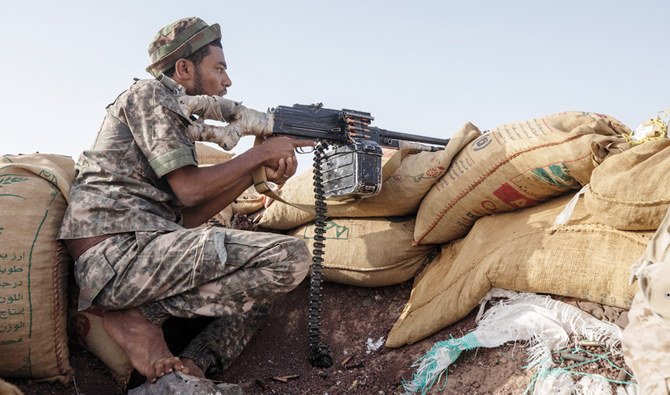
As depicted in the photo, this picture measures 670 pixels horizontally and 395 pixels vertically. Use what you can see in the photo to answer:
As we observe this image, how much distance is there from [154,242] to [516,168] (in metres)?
2.03

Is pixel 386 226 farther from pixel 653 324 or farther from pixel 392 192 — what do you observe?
pixel 653 324

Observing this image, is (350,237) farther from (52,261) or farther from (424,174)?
(52,261)

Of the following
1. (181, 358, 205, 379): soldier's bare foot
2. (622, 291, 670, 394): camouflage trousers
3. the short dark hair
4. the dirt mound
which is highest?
the short dark hair

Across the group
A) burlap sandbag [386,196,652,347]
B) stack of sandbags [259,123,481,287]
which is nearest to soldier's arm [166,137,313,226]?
stack of sandbags [259,123,481,287]

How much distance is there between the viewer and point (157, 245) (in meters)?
2.99

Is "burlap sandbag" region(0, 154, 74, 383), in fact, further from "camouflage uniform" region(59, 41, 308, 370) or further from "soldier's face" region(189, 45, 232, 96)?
"soldier's face" region(189, 45, 232, 96)

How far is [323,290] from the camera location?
4312 millimetres

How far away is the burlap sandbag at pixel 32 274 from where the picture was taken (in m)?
2.91

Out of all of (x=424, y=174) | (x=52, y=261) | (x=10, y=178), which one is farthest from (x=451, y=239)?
(x=10, y=178)

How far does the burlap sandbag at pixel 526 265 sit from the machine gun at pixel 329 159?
1.69 ft

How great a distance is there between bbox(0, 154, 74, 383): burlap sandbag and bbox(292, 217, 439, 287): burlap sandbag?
1.72 metres

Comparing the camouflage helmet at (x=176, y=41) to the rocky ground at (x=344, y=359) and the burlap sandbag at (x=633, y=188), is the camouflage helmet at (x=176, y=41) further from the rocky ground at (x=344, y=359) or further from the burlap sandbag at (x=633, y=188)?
the burlap sandbag at (x=633, y=188)

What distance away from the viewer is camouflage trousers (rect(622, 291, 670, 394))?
160cm

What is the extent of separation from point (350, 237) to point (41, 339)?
6.55ft
